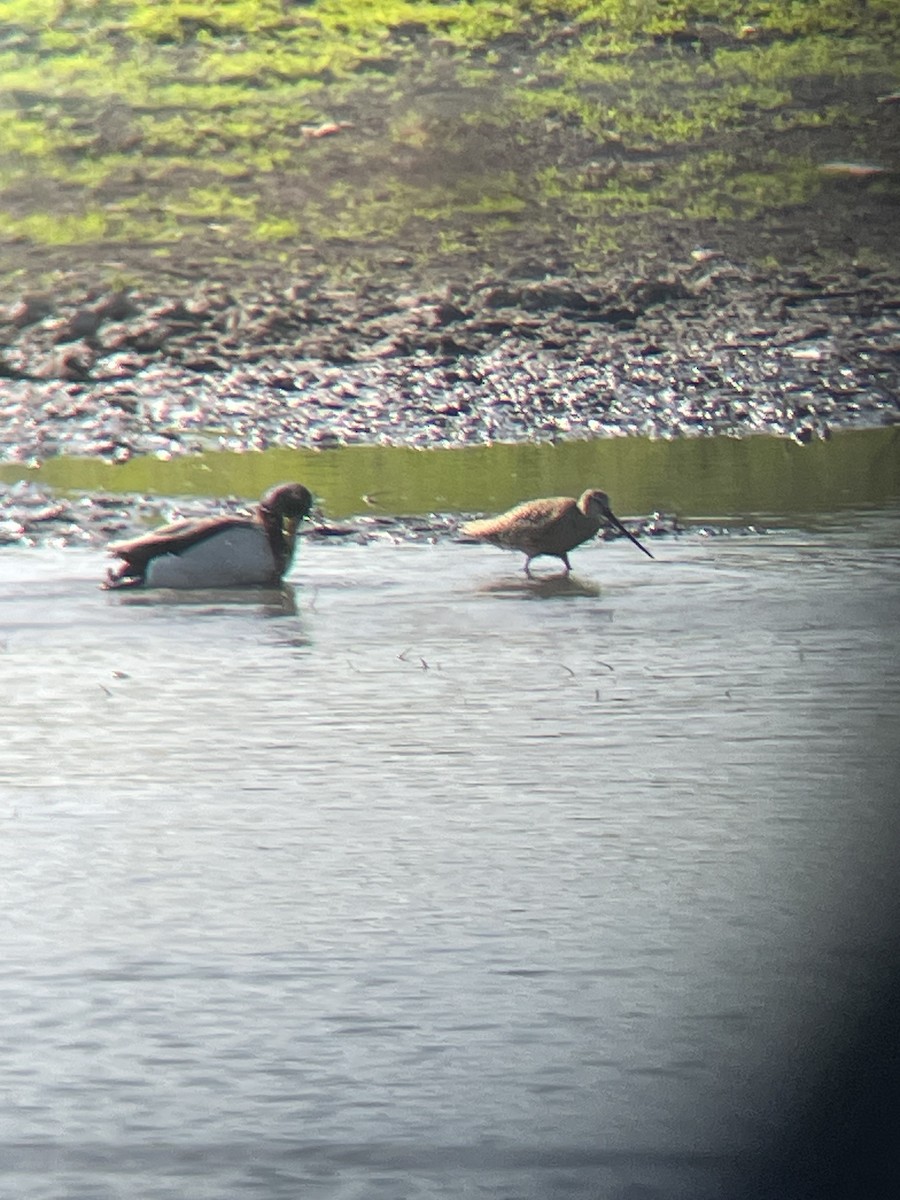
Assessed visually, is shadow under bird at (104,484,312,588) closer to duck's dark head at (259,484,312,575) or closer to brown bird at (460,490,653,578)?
duck's dark head at (259,484,312,575)

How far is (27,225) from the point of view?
12617 mm

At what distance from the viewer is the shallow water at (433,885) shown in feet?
8.29

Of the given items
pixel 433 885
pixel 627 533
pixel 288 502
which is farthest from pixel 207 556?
pixel 433 885

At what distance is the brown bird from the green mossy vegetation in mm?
5314

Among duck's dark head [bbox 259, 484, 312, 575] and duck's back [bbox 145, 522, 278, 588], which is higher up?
duck's dark head [bbox 259, 484, 312, 575]

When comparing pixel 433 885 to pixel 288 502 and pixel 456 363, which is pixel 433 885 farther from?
pixel 456 363

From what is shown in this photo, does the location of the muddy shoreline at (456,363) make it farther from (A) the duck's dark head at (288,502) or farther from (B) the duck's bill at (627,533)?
(B) the duck's bill at (627,533)

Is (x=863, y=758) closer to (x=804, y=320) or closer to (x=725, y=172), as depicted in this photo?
(x=804, y=320)

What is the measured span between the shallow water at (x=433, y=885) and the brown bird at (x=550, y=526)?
52 cm

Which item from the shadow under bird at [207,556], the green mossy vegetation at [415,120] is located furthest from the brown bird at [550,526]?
the green mossy vegetation at [415,120]

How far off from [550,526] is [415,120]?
24.9 feet

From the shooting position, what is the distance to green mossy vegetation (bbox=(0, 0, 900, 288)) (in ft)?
40.4

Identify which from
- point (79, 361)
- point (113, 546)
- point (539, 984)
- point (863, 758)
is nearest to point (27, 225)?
point (79, 361)

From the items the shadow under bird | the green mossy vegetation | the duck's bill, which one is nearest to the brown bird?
the duck's bill
